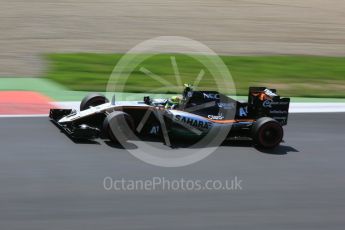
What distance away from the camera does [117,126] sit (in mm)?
10031

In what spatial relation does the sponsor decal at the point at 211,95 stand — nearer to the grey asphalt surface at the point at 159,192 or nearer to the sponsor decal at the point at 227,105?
the sponsor decal at the point at 227,105

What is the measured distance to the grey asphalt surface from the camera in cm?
733

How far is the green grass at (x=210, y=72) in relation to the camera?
623 inches

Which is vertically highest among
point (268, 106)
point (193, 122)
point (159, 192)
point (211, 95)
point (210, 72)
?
point (210, 72)

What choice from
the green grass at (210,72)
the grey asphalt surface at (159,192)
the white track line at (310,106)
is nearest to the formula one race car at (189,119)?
the grey asphalt surface at (159,192)

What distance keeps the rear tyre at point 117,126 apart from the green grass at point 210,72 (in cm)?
478

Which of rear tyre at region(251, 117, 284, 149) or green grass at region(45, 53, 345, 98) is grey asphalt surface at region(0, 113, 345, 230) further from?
green grass at region(45, 53, 345, 98)

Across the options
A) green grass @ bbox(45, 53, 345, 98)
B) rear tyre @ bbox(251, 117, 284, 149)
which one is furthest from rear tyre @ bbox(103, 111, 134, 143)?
green grass @ bbox(45, 53, 345, 98)

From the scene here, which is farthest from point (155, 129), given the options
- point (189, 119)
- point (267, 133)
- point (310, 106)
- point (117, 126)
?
point (310, 106)

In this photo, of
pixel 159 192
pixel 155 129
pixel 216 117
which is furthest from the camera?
pixel 216 117

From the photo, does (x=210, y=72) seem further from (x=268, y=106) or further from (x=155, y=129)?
(x=155, y=129)

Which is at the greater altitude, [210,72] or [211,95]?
[210,72]

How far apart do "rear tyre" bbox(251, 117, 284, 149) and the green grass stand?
4.84m

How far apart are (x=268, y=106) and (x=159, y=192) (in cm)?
327
